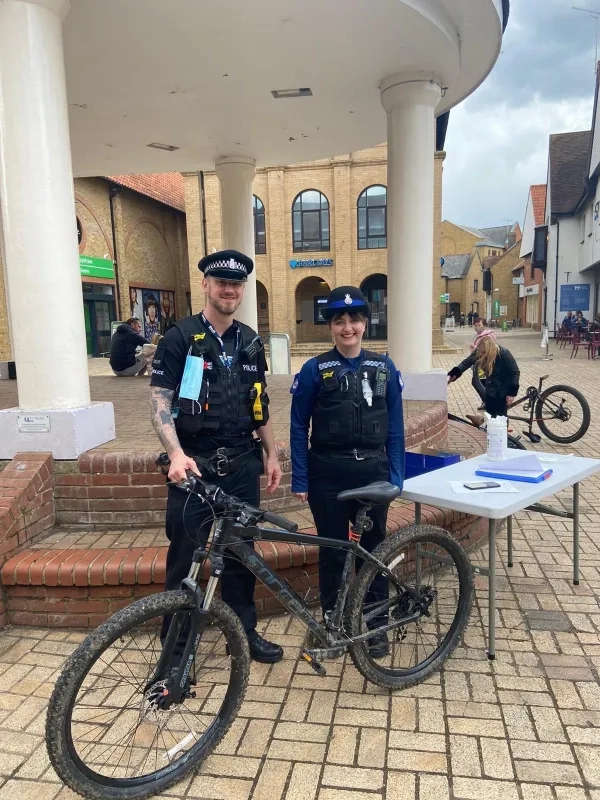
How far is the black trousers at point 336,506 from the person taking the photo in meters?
2.93

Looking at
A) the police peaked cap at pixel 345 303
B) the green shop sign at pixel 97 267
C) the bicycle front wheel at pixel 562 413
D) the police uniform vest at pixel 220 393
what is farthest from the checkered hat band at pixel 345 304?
the green shop sign at pixel 97 267

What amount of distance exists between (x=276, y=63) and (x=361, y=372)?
428 cm

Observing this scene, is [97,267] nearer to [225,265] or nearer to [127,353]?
[127,353]

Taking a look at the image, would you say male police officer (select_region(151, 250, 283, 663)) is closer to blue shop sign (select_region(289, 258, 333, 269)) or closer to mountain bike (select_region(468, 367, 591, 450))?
mountain bike (select_region(468, 367, 591, 450))

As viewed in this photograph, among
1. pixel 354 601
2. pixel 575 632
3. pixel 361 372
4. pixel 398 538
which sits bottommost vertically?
pixel 575 632

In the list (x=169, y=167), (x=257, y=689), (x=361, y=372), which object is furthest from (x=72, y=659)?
(x=169, y=167)

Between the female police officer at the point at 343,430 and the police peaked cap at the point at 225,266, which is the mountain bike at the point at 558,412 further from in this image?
the police peaked cap at the point at 225,266

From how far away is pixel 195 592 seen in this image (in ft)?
7.51

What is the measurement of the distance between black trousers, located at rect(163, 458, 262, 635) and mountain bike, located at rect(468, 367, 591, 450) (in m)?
5.68

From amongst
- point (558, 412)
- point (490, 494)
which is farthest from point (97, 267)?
point (490, 494)

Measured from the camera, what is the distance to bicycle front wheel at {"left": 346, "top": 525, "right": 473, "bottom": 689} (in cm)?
273

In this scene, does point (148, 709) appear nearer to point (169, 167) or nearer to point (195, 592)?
point (195, 592)

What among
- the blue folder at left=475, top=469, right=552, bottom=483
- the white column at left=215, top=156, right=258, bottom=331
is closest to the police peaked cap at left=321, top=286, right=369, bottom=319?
the blue folder at left=475, top=469, right=552, bottom=483

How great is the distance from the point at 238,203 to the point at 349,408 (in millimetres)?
7695
